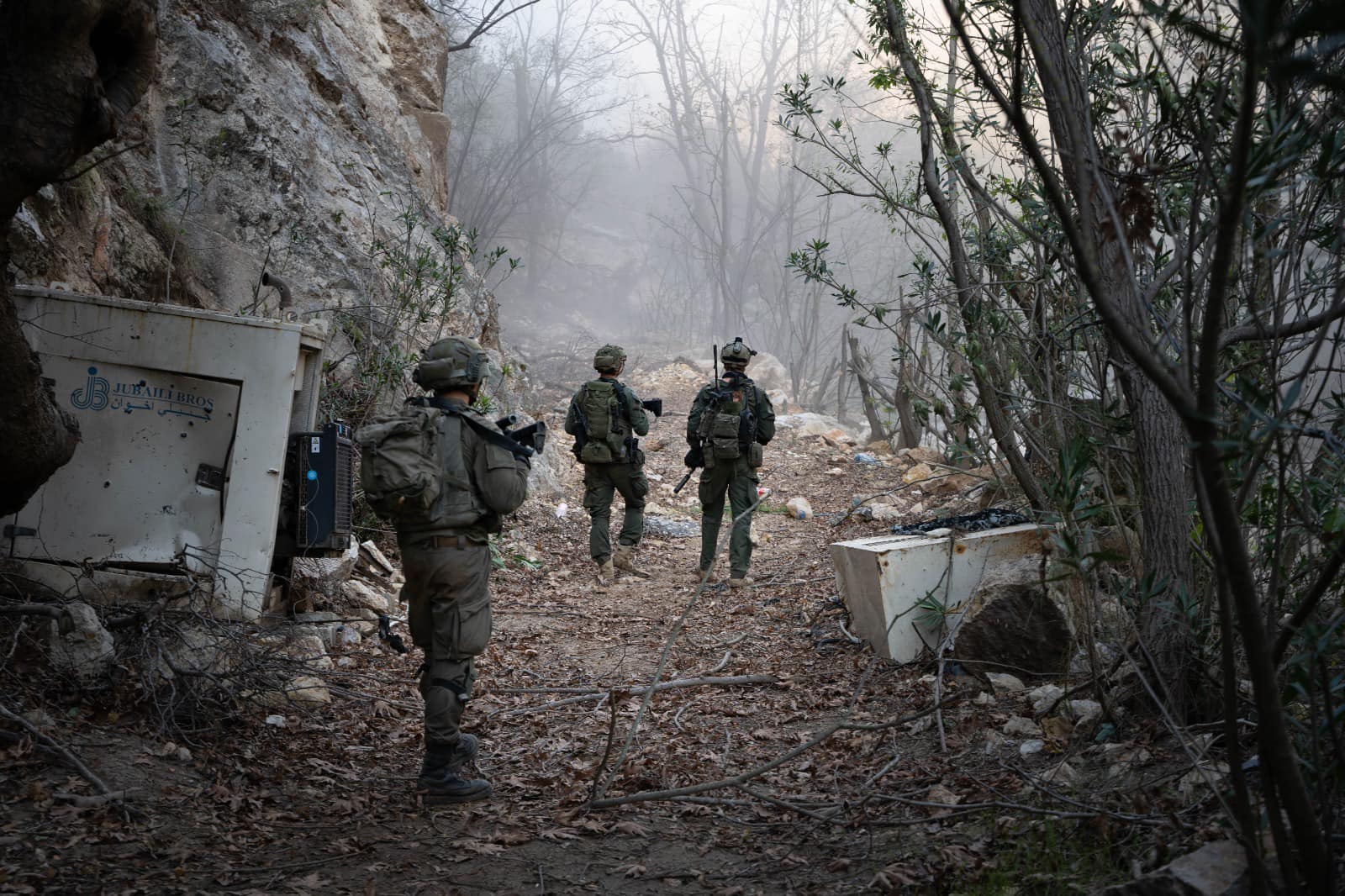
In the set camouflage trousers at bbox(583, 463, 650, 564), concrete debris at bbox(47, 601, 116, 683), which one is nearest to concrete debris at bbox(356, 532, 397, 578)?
camouflage trousers at bbox(583, 463, 650, 564)

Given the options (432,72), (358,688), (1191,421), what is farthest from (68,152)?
(432,72)

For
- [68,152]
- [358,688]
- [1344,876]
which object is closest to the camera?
[1344,876]

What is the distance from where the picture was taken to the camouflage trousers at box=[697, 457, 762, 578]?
708 cm

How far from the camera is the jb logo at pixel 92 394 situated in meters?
4.25

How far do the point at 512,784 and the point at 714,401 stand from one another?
13.2 ft

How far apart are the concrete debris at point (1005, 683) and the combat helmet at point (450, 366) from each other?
8.77ft

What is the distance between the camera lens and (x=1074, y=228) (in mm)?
1785

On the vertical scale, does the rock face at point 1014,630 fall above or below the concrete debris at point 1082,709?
above

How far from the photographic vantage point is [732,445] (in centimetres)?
701

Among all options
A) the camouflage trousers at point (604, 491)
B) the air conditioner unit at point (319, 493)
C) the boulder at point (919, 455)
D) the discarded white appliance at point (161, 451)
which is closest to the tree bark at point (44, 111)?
the discarded white appliance at point (161, 451)

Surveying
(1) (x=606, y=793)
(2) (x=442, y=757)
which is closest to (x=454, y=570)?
(2) (x=442, y=757)

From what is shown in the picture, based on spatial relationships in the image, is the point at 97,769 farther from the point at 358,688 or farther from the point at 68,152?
the point at 68,152

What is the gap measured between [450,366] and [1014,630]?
111 inches

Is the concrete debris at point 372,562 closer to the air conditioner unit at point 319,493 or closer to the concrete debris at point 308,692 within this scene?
the air conditioner unit at point 319,493
